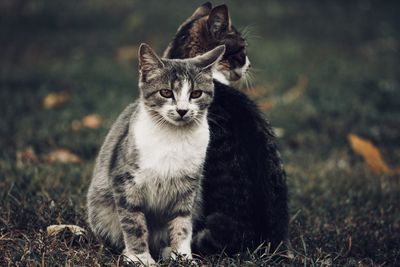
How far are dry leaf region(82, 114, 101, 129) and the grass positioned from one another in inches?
5.8

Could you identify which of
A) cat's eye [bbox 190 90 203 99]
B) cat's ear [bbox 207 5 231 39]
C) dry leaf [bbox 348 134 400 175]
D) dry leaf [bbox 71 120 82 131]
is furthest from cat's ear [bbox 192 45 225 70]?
dry leaf [bbox 71 120 82 131]

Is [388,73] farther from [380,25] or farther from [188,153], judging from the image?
[188,153]

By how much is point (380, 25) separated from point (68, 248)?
11279 millimetres

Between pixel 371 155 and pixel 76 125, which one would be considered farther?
pixel 76 125

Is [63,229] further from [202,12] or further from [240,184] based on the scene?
[202,12]

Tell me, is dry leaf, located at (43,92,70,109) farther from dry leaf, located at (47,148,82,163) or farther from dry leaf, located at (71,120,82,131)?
dry leaf, located at (47,148,82,163)

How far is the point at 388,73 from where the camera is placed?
373 inches

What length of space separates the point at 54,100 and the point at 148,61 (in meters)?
4.25

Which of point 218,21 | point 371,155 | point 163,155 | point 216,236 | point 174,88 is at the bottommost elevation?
point 371,155

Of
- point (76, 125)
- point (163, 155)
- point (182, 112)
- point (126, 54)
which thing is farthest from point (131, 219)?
point (126, 54)

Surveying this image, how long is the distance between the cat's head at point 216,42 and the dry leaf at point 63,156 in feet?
5.52

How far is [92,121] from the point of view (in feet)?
21.8

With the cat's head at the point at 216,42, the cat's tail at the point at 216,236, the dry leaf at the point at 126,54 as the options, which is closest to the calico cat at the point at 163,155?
the cat's tail at the point at 216,236

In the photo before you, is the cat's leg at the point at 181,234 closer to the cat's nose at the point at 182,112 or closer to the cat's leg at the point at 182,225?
the cat's leg at the point at 182,225
